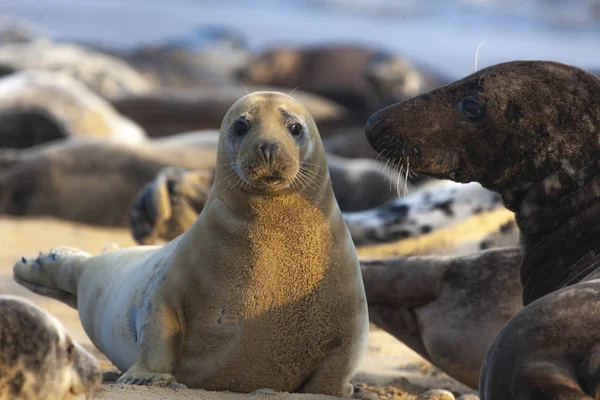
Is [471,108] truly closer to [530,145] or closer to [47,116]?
[530,145]

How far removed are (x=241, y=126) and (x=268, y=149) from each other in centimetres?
24

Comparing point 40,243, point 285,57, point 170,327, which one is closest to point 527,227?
point 170,327

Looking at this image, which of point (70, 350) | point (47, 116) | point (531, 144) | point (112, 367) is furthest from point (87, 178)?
point (70, 350)

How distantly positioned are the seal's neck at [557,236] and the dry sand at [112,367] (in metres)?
0.82

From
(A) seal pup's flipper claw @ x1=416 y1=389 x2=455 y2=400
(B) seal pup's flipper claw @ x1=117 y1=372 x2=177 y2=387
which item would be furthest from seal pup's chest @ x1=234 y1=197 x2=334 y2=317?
A: (A) seal pup's flipper claw @ x1=416 y1=389 x2=455 y2=400

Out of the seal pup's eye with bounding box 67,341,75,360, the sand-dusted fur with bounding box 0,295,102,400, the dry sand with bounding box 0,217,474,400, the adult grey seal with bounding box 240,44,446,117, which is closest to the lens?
the sand-dusted fur with bounding box 0,295,102,400

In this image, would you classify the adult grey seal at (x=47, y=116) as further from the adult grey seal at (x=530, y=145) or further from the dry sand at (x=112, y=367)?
the adult grey seal at (x=530, y=145)

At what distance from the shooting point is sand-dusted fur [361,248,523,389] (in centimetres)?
498

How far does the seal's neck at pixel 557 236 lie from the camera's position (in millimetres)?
3846

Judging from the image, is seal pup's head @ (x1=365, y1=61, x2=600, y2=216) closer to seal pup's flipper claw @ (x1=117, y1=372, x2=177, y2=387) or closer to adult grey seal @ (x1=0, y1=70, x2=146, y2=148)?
seal pup's flipper claw @ (x1=117, y1=372, x2=177, y2=387)

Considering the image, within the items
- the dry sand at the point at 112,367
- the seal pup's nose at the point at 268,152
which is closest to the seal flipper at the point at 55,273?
the dry sand at the point at 112,367

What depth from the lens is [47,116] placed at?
42.8 feet

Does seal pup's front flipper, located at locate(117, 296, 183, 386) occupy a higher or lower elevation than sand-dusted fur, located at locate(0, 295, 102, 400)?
lower

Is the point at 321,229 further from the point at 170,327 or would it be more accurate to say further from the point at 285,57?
the point at 285,57
